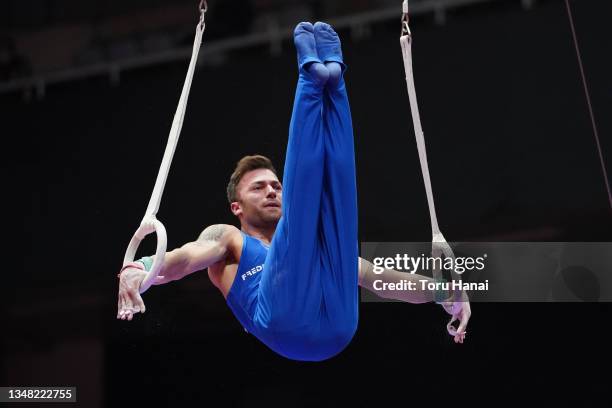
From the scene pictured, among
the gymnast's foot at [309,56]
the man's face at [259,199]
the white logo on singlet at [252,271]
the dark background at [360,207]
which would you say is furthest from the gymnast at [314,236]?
the dark background at [360,207]

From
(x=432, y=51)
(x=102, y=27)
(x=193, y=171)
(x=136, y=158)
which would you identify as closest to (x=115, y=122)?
(x=136, y=158)

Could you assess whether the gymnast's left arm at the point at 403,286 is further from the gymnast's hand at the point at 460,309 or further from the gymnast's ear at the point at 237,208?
the gymnast's ear at the point at 237,208

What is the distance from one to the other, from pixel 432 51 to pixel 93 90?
1.96 metres

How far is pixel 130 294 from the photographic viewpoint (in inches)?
91.4

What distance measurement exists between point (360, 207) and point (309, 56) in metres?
1.81

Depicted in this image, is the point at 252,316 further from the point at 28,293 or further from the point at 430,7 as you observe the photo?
the point at 430,7

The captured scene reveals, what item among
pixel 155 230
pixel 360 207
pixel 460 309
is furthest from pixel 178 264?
pixel 360 207

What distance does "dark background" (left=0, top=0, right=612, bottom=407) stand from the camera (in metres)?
4.16

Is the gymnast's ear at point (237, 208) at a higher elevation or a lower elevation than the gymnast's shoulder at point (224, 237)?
higher

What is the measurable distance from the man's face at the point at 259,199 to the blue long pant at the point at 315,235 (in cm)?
46

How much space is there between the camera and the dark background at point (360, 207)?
4164mm

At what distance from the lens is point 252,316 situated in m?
2.92

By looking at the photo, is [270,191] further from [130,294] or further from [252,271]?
[130,294]

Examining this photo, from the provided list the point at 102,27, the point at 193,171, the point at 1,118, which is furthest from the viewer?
the point at 102,27
